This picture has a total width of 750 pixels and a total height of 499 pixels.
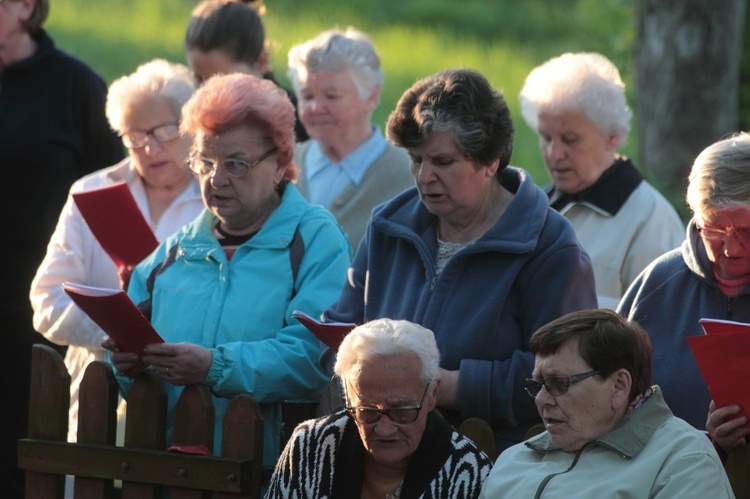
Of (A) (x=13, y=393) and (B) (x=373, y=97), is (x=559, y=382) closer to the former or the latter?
(B) (x=373, y=97)

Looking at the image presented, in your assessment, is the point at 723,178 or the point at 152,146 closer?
the point at 723,178

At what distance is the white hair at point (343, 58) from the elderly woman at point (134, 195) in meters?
0.63

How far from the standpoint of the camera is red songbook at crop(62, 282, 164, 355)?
12.9ft

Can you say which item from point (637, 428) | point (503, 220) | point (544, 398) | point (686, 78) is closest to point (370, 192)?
point (503, 220)

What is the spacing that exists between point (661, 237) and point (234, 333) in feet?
6.12

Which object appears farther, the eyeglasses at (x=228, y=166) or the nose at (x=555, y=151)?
the nose at (x=555, y=151)

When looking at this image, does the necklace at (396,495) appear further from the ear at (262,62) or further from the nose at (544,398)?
the ear at (262,62)

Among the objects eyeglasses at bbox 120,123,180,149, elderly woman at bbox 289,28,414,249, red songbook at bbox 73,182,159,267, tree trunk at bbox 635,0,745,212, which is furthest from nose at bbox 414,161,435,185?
tree trunk at bbox 635,0,745,212

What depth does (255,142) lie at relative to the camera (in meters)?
4.52

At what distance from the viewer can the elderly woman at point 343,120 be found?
5734 millimetres

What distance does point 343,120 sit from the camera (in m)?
5.77

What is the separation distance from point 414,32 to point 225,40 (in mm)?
11507

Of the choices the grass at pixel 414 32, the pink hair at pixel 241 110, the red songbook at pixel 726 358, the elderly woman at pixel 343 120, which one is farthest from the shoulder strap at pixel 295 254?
the grass at pixel 414 32

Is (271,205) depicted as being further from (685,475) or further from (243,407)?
(685,475)
